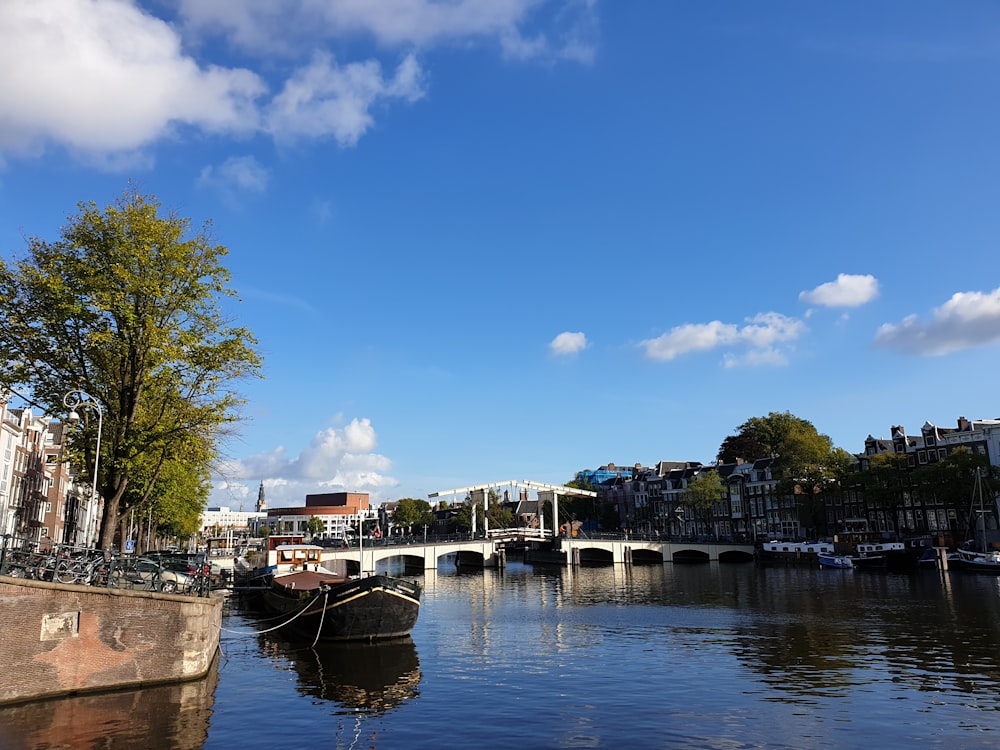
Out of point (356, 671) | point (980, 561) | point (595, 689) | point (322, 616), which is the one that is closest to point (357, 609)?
point (322, 616)

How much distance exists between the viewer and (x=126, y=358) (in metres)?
34.5

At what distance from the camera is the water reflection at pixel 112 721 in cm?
1925

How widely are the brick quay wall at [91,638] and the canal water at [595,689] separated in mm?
581

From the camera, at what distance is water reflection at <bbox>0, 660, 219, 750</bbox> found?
1925cm

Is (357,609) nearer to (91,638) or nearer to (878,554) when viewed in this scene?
(91,638)

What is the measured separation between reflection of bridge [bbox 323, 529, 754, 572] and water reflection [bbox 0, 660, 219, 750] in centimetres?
8736

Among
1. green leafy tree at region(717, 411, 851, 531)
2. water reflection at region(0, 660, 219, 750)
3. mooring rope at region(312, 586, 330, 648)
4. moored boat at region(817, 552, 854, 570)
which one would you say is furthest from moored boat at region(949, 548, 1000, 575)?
water reflection at region(0, 660, 219, 750)

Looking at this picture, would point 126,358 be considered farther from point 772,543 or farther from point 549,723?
point 772,543

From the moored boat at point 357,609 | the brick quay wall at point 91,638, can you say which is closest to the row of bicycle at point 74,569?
the brick quay wall at point 91,638

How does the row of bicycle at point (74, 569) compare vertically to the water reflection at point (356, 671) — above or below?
above

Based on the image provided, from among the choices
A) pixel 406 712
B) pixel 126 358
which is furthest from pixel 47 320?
pixel 406 712

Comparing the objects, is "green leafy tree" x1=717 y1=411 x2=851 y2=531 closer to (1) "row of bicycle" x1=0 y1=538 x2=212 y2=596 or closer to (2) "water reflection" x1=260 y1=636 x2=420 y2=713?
(2) "water reflection" x1=260 y1=636 x2=420 y2=713

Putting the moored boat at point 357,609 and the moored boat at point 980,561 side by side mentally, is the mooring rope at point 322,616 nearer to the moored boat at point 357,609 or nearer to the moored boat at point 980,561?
the moored boat at point 357,609

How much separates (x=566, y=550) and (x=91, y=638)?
10643 cm
